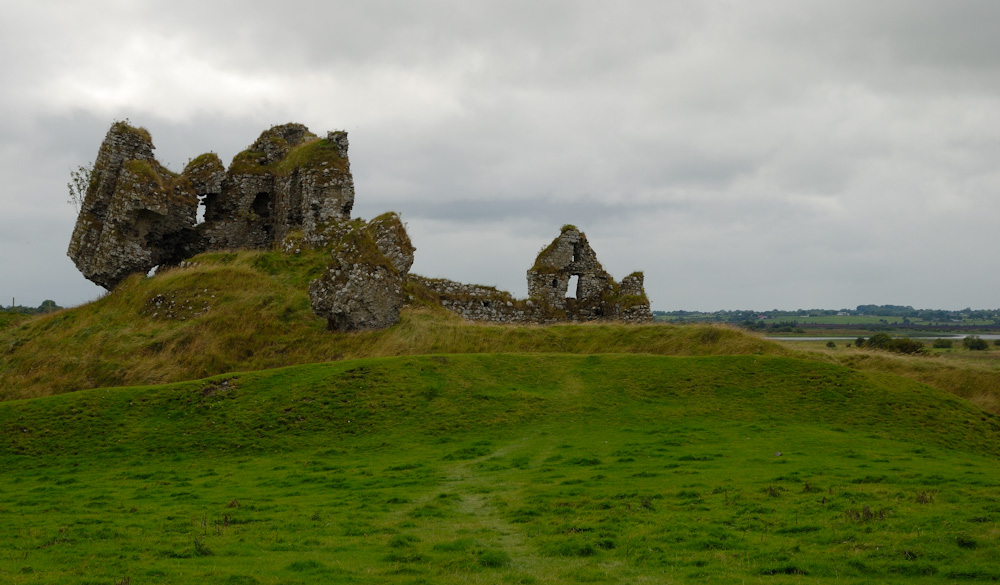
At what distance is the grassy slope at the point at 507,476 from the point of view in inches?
396

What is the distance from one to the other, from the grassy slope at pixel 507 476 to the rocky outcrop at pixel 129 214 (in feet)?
56.0

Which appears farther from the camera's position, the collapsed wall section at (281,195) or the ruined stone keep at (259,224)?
the collapsed wall section at (281,195)

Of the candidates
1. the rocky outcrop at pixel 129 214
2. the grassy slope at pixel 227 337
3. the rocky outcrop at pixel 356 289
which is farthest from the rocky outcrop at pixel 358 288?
the rocky outcrop at pixel 129 214

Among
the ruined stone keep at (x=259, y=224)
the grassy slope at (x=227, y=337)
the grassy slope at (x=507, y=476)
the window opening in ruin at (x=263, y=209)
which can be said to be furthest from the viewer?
the window opening in ruin at (x=263, y=209)

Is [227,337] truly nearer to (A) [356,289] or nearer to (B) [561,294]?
(A) [356,289]

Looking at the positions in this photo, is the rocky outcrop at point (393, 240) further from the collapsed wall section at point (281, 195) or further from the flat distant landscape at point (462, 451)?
the collapsed wall section at point (281, 195)

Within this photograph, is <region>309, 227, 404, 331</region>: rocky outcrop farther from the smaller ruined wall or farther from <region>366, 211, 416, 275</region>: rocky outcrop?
the smaller ruined wall

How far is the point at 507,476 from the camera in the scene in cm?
1645

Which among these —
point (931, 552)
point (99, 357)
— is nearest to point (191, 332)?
point (99, 357)

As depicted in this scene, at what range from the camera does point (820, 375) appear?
24266 millimetres

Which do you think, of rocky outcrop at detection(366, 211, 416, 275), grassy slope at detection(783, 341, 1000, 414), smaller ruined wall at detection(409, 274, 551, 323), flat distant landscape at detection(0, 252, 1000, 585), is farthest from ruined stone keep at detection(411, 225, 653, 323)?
grassy slope at detection(783, 341, 1000, 414)

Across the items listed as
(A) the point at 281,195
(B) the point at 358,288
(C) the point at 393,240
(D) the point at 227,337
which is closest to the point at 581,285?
(C) the point at 393,240

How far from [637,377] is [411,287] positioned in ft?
47.0

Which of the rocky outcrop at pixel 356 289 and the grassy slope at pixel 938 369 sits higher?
the rocky outcrop at pixel 356 289
